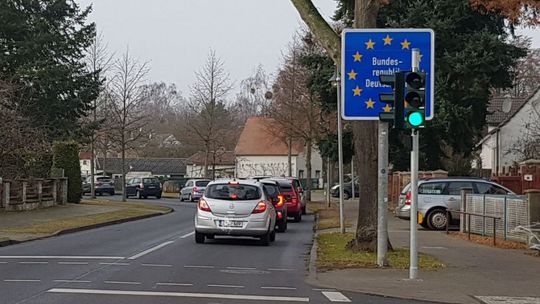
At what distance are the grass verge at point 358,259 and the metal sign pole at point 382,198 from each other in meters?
0.34

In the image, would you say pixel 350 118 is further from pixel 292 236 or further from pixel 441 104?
pixel 441 104

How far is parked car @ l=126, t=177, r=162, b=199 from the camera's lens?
201ft

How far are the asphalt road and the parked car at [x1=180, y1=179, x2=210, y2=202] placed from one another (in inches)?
1233

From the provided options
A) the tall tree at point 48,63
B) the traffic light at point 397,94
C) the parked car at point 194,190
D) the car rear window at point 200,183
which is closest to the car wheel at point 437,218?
the traffic light at point 397,94

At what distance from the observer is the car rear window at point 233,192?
2030cm

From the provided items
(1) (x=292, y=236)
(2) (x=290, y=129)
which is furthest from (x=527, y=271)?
(2) (x=290, y=129)

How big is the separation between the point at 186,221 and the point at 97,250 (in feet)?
45.6

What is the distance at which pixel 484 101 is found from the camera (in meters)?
37.0

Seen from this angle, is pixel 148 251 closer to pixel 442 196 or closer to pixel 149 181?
pixel 442 196

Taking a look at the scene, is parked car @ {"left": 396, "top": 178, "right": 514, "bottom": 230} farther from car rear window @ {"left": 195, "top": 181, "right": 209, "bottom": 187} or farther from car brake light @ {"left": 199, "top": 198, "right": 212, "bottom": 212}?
car rear window @ {"left": 195, "top": 181, "right": 209, "bottom": 187}

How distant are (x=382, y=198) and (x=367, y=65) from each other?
8.70 feet

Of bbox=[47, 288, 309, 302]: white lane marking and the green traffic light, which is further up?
the green traffic light

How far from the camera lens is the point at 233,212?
2003 cm

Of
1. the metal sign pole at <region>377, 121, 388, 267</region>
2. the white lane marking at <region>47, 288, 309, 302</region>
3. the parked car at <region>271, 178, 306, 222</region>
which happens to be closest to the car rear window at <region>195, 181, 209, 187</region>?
the parked car at <region>271, 178, 306, 222</region>
